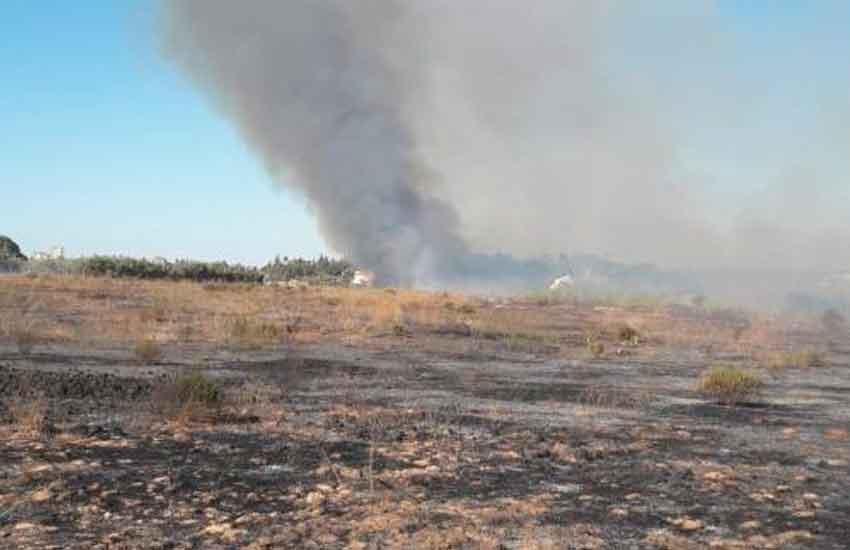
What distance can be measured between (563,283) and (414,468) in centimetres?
6300

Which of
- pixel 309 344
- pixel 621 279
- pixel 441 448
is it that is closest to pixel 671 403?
pixel 441 448

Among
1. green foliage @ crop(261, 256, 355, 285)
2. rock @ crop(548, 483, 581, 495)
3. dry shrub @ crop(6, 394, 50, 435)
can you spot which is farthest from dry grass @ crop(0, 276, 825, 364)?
green foliage @ crop(261, 256, 355, 285)

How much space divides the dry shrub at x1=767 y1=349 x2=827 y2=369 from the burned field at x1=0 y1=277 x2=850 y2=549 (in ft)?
0.42

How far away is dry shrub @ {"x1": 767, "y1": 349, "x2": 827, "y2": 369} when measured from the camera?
77.6 feet

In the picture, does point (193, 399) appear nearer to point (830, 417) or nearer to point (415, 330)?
point (830, 417)

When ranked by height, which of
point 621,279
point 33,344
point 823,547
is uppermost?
point 621,279

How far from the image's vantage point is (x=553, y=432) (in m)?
11.5

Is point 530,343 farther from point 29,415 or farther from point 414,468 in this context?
point 414,468

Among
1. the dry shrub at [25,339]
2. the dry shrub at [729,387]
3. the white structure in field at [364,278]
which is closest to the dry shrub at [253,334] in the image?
the dry shrub at [25,339]

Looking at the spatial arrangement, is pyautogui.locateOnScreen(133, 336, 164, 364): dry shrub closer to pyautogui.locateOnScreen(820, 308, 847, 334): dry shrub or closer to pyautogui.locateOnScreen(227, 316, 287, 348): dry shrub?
pyautogui.locateOnScreen(227, 316, 287, 348): dry shrub

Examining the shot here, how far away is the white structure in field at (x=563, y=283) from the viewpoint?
6712cm

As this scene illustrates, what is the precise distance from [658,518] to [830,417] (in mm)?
7861

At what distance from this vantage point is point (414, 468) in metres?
8.99

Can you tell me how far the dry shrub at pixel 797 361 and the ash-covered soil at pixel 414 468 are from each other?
7252 millimetres
